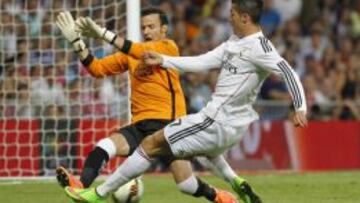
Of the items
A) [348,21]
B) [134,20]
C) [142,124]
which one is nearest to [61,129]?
[134,20]

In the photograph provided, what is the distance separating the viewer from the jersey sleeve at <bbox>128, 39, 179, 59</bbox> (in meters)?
9.62

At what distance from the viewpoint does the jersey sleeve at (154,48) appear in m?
9.62

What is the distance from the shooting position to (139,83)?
10.0 metres

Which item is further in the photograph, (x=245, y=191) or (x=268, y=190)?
(x=268, y=190)

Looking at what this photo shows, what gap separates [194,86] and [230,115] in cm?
928

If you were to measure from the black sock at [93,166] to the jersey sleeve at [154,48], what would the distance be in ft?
2.98

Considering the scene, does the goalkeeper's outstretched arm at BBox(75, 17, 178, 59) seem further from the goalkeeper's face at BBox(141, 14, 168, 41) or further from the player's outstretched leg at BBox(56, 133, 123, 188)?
the player's outstretched leg at BBox(56, 133, 123, 188)

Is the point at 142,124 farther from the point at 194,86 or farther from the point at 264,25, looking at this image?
the point at 264,25

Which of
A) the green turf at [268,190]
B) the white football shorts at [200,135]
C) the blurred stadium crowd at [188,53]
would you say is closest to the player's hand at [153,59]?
the white football shorts at [200,135]

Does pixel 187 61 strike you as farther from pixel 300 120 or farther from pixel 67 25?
pixel 67 25

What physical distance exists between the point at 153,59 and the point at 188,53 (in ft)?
32.5

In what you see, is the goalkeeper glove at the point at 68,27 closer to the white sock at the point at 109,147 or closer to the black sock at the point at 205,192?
the white sock at the point at 109,147

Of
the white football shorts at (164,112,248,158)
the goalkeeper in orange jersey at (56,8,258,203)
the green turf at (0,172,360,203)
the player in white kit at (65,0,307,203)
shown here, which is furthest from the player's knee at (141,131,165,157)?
the green turf at (0,172,360,203)

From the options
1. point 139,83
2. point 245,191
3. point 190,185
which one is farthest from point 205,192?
point 139,83
